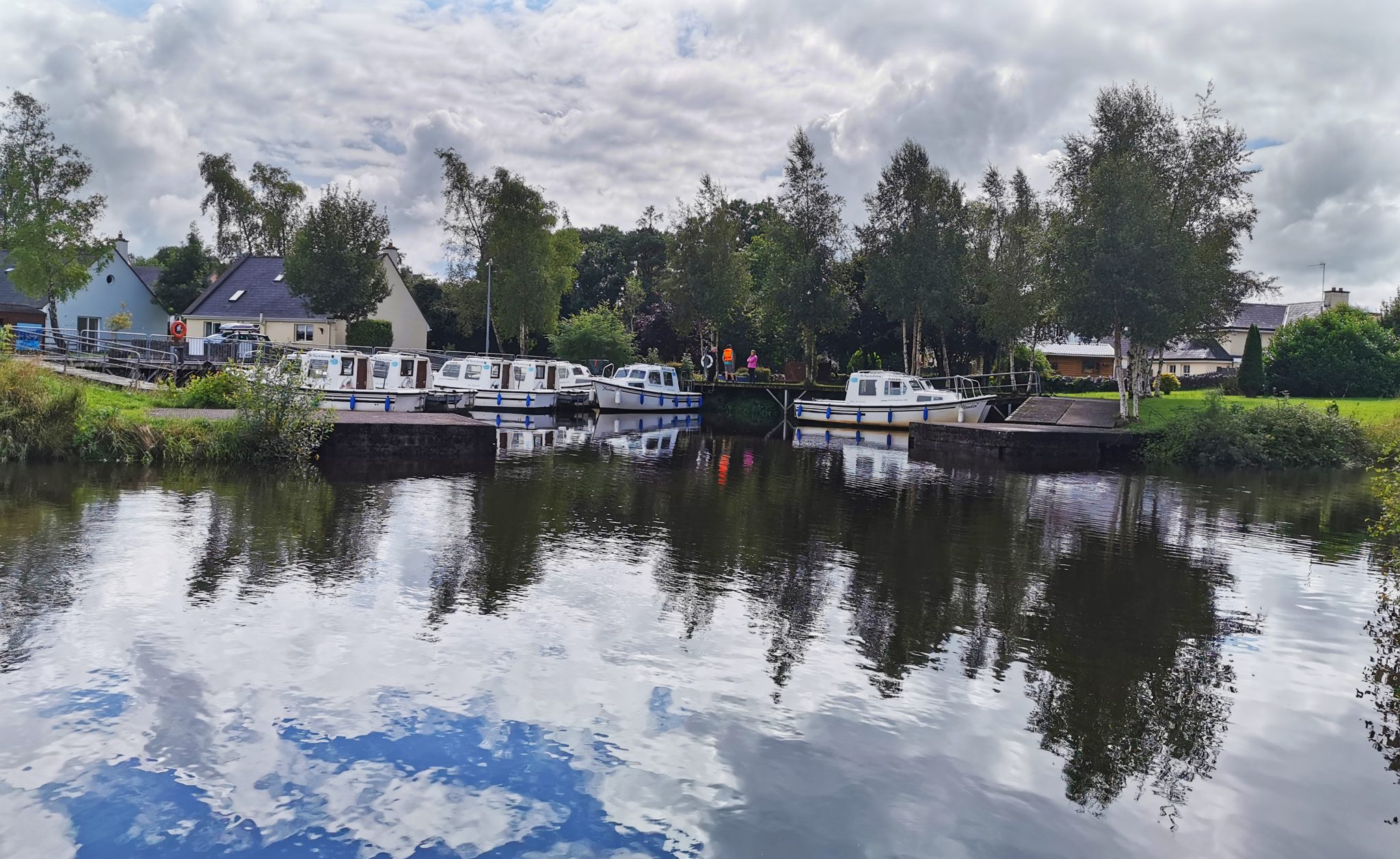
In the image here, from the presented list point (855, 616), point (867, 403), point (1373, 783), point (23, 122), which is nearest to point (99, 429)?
point (855, 616)

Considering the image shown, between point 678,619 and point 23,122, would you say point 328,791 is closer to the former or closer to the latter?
point 678,619

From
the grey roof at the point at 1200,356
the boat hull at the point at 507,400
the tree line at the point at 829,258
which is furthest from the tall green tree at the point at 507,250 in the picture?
the grey roof at the point at 1200,356

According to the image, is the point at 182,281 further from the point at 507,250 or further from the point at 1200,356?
the point at 1200,356

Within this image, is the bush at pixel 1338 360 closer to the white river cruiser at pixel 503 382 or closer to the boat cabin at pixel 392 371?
the white river cruiser at pixel 503 382

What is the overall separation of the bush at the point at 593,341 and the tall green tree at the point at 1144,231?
73.9ft

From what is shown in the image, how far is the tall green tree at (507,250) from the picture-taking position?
53688 mm

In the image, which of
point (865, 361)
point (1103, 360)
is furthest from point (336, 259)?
point (1103, 360)

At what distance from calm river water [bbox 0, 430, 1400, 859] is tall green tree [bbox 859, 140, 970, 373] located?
31882 mm

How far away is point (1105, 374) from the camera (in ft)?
255

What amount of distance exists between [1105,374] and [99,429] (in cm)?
7415

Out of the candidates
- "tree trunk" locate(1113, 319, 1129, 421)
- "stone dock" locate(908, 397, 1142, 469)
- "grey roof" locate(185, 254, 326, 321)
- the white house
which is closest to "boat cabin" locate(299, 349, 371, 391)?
"stone dock" locate(908, 397, 1142, 469)

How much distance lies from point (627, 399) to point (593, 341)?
842 cm

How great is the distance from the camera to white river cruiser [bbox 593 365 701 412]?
41.9m

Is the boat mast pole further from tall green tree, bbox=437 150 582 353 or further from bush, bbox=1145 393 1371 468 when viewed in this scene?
bush, bbox=1145 393 1371 468
